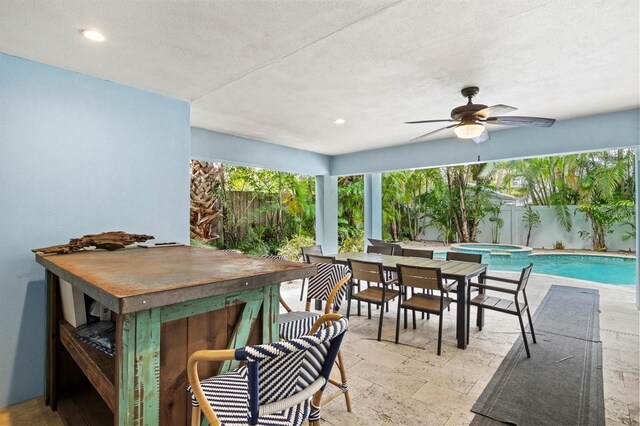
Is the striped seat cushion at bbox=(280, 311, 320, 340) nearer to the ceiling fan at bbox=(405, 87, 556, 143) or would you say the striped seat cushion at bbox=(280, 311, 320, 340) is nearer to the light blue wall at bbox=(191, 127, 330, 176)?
the ceiling fan at bbox=(405, 87, 556, 143)

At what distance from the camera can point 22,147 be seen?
2.43 metres

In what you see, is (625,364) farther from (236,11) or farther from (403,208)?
(403,208)

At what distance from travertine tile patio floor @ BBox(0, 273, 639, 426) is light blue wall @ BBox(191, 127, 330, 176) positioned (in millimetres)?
3063

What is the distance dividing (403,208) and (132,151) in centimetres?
968

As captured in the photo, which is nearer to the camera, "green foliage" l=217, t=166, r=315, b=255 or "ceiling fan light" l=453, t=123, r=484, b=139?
"ceiling fan light" l=453, t=123, r=484, b=139

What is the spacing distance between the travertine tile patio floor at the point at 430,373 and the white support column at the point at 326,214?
3.01 m

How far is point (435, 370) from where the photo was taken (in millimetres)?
2729

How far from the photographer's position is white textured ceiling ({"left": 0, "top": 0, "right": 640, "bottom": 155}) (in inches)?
75.5

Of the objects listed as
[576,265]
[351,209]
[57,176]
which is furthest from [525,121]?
[576,265]

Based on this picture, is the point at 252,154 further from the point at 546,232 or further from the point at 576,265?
the point at 546,232

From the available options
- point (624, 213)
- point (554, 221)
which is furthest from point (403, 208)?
point (624, 213)

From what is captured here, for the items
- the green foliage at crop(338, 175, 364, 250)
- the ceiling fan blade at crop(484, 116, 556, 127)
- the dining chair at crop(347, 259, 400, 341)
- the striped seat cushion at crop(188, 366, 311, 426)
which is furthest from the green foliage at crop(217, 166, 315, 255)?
the striped seat cushion at crop(188, 366, 311, 426)

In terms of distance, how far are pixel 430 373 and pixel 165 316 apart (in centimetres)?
233

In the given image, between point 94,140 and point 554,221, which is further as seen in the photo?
point 554,221
